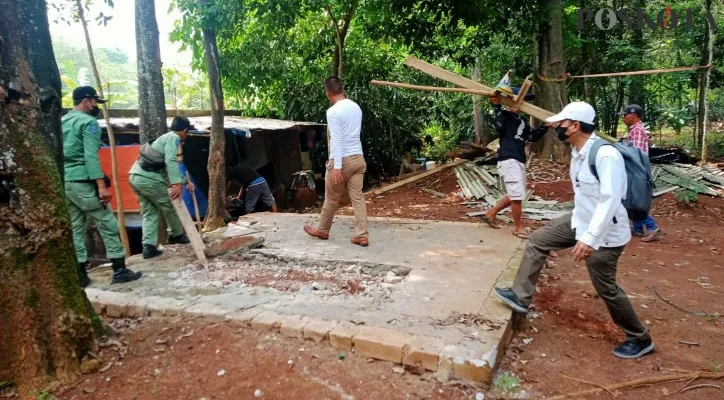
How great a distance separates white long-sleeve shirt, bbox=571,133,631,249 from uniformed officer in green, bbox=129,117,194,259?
3.84 metres

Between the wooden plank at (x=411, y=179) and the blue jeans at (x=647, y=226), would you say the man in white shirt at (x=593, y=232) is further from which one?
the wooden plank at (x=411, y=179)

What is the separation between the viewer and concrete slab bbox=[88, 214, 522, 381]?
2.91 metres

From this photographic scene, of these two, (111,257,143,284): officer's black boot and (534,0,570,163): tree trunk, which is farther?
(534,0,570,163): tree trunk

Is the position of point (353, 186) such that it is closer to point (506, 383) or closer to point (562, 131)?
point (562, 131)

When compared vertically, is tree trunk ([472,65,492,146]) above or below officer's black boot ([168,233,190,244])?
above

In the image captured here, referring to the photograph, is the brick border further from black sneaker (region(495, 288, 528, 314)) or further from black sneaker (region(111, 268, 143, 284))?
black sneaker (region(111, 268, 143, 284))

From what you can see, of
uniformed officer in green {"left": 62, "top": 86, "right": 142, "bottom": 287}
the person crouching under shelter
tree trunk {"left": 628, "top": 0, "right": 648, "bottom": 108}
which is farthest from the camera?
tree trunk {"left": 628, "top": 0, "right": 648, "bottom": 108}

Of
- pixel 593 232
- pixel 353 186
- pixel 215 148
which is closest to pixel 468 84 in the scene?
pixel 353 186

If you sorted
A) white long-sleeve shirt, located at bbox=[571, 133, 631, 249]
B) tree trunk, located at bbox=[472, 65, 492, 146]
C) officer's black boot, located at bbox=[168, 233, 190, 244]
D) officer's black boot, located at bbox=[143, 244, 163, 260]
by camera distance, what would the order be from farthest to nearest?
1. tree trunk, located at bbox=[472, 65, 492, 146]
2. officer's black boot, located at bbox=[168, 233, 190, 244]
3. officer's black boot, located at bbox=[143, 244, 163, 260]
4. white long-sleeve shirt, located at bbox=[571, 133, 631, 249]

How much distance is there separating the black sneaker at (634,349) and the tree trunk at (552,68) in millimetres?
7245

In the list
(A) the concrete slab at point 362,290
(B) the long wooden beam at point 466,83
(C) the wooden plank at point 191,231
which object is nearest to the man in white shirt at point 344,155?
(A) the concrete slab at point 362,290

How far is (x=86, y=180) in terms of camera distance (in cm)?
422

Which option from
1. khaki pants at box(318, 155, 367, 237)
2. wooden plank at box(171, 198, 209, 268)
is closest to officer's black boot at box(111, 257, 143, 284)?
wooden plank at box(171, 198, 209, 268)

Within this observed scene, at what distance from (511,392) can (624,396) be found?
653 millimetres
